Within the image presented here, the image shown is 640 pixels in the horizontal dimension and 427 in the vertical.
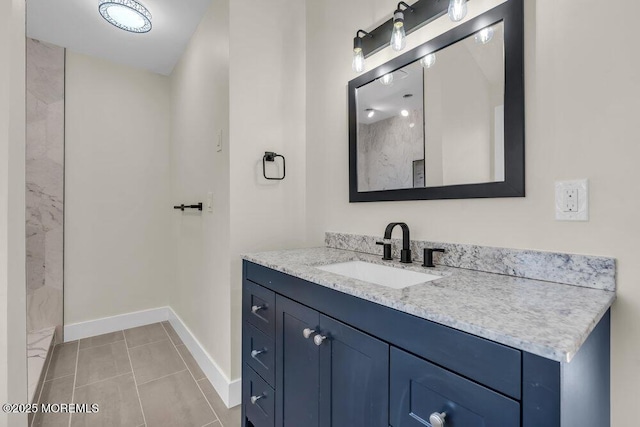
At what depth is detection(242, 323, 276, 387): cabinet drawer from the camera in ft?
4.26

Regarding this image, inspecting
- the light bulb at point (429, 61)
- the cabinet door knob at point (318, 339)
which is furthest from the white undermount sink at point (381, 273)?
the light bulb at point (429, 61)

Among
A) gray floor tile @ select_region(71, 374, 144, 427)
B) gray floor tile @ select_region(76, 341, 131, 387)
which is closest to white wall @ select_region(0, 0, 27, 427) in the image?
gray floor tile @ select_region(71, 374, 144, 427)

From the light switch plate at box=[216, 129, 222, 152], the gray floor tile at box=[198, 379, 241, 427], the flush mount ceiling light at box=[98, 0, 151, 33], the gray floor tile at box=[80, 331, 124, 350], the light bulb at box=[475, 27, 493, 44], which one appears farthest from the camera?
the gray floor tile at box=[80, 331, 124, 350]

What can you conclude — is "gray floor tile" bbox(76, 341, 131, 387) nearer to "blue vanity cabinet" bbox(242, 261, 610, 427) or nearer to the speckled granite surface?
"blue vanity cabinet" bbox(242, 261, 610, 427)

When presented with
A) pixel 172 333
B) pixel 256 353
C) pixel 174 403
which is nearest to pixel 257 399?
pixel 256 353

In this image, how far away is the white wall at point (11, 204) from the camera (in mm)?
804

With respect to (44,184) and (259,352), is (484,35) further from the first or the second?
(44,184)

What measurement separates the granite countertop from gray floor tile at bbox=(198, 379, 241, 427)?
1068 millimetres

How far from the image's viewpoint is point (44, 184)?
2.46 metres

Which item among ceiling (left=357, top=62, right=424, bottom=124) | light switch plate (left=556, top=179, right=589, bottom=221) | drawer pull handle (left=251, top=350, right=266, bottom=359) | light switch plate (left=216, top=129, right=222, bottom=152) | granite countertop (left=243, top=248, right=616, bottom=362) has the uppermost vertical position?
ceiling (left=357, top=62, right=424, bottom=124)

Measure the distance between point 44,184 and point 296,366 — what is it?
2.67 metres

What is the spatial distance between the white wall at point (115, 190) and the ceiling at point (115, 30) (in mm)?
193

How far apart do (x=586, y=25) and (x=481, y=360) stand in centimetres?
102

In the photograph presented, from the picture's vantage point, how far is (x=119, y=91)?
2807 millimetres
